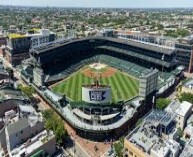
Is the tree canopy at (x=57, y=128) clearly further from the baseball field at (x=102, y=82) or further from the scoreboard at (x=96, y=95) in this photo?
the baseball field at (x=102, y=82)

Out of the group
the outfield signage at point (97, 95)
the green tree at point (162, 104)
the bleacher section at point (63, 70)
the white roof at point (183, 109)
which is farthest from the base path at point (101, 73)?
the white roof at point (183, 109)

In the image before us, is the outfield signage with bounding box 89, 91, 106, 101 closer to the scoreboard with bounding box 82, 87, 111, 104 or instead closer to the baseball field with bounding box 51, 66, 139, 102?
the scoreboard with bounding box 82, 87, 111, 104

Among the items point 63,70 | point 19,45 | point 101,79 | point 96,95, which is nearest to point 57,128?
point 96,95

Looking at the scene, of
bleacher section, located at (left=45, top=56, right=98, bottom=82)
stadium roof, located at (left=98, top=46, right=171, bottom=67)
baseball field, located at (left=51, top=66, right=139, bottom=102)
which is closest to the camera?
baseball field, located at (left=51, top=66, right=139, bottom=102)

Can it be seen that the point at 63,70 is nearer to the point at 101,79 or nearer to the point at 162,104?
the point at 101,79

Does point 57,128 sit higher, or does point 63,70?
point 63,70

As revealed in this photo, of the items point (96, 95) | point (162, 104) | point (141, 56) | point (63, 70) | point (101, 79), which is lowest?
point (101, 79)

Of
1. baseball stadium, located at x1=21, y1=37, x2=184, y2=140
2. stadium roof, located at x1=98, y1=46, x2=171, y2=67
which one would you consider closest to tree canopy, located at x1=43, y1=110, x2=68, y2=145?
baseball stadium, located at x1=21, y1=37, x2=184, y2=140

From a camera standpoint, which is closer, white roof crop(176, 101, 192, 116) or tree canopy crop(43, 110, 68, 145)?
tree canopy crop(43, 110, 68, 145)
